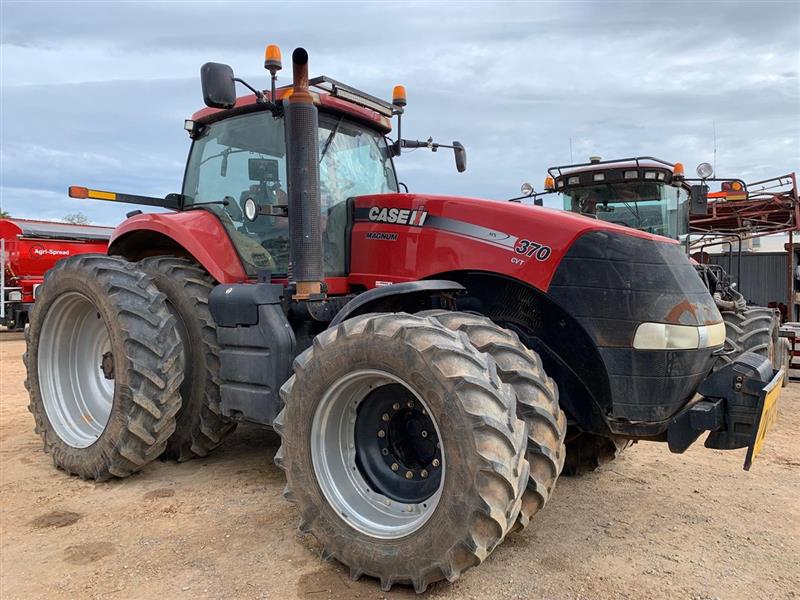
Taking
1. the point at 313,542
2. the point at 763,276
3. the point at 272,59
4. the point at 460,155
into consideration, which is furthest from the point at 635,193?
the point at 763,276

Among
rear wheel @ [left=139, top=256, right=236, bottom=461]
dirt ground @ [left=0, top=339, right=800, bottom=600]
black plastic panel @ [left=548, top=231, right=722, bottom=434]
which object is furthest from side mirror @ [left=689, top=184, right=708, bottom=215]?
rear wheel @ [left=139, top=256, right=236, bottom=461]

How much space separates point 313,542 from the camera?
3215 mm

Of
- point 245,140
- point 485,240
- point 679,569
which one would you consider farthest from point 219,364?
point 679,569

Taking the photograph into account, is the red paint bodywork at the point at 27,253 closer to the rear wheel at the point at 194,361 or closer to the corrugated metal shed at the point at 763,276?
the rear wheel at the point at 194,361

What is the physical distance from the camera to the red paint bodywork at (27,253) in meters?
13.4

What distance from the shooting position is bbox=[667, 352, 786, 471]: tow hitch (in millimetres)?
2848

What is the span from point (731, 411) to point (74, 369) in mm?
4576

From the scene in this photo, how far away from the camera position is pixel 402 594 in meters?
2.71

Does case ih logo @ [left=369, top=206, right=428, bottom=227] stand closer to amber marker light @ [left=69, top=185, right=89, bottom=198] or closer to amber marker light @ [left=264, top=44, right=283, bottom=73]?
amber marker light @ [left=264, top=44, right=283, bottom=73]

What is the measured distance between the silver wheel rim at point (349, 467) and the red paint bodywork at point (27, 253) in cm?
1208

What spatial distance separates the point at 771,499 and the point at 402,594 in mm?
2685

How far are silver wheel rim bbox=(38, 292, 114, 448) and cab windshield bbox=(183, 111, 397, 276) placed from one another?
1319 millimetres

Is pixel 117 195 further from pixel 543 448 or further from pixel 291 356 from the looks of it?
pixel 543 448

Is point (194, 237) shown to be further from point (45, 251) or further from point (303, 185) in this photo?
point (45, 251)
